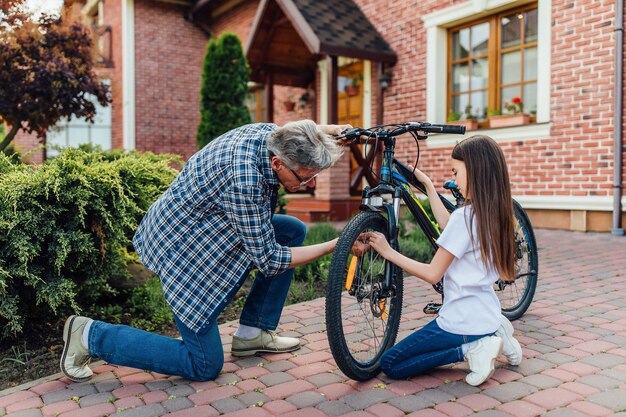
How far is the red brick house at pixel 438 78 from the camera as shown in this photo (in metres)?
7.30

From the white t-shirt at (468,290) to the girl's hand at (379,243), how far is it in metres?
0.23

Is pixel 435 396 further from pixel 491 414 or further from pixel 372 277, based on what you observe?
pixel 372 277

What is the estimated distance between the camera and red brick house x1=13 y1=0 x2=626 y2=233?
7.30 meters

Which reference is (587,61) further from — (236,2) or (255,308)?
(236,2)

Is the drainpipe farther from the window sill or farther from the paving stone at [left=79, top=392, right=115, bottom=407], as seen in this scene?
the paving stone at [left=79, top=392, right=115, bottom=407]

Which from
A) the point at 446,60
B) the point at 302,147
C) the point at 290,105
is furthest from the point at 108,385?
the point at 290,105

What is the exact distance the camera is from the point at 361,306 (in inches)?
110

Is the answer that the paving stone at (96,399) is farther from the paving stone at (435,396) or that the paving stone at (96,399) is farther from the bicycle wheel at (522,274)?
the bicycle wheel at (522,274)

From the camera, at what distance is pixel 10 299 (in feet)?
10.2

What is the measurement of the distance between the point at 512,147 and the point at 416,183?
555cm

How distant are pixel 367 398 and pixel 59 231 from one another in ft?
6.30

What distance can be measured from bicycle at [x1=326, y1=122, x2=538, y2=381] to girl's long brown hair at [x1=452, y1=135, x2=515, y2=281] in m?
0.28

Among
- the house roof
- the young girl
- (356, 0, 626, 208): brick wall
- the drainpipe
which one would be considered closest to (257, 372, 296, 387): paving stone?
the young girl

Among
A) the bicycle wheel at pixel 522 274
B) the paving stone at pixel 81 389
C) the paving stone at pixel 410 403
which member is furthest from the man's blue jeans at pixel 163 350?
the bicycle wheel at pixel 522 274
